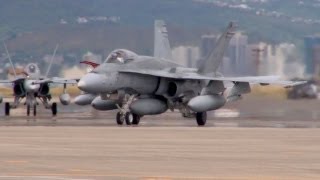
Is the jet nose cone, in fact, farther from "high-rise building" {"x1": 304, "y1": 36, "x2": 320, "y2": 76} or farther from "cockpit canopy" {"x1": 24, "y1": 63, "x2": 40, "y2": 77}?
"high-rise building" {"x1": 304, "y1": 36, "x2": 320, "y2": 76}

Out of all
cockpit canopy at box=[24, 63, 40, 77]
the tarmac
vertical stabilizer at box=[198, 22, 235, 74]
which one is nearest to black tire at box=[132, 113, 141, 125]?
vertical stabilizer at box=[198, 22, 235, 74]

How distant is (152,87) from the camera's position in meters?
38.7

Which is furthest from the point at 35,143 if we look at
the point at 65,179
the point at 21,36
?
the point at 21,36

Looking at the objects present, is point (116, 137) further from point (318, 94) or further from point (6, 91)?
point (6, 91)

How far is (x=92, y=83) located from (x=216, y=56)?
6.72 meters

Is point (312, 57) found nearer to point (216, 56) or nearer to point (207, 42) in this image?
point (207, 42)

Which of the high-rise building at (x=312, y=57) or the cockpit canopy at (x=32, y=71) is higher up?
the high-rise building at (x=312, y=57)

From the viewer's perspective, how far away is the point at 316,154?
20250mm

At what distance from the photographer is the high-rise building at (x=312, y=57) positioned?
50.6 metres

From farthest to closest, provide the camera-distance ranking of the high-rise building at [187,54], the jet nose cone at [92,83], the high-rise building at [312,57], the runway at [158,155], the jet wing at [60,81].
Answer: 1. the high-rise building at [187,54]
2. the high-rise building at [312,57]
3. the jet wing at [60,81]
4. the jet nose cone at [92,83]
5. the runway at [158,155]

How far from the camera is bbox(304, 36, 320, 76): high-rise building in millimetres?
50562

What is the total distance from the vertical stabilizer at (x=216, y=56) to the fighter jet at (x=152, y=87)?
0.49 m

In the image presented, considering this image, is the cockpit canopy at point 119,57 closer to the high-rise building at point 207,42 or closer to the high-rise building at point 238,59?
the high-rise building at point 238,59

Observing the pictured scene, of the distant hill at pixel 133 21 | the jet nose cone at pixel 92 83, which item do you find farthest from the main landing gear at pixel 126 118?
the distant hill at pixel 133 21
